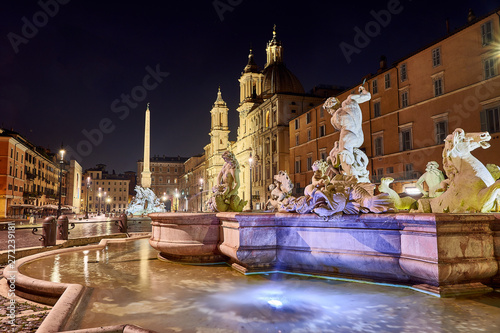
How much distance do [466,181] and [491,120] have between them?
19.8m

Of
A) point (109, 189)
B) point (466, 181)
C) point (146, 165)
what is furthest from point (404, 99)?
point (109, 189)

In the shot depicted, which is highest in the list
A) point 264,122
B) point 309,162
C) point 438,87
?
point 264,122

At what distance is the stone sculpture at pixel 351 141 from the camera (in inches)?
303

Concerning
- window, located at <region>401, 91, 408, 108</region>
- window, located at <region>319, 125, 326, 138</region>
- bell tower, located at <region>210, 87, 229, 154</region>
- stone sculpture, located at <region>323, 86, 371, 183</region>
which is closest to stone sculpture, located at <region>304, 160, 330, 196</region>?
stone sculpture, located at <region>323, 86, 371, 183</region>

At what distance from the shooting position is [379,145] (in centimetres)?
3120

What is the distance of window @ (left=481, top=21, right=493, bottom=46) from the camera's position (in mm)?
21547

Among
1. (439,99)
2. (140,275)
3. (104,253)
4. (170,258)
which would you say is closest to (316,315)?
(140,275)

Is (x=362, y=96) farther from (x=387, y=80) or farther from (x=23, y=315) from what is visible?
(x=387, y=80)

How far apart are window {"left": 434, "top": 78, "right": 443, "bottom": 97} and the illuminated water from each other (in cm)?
2460

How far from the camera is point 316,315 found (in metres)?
3.61

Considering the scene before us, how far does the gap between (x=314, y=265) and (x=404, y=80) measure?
2699 centimetres

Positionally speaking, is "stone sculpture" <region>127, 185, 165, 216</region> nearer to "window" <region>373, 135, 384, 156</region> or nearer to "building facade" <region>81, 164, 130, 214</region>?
"window" <region>373, 135, 384, 156</region>

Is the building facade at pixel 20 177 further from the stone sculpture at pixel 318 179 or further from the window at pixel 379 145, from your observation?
the stone sculpture at pixel 318 179

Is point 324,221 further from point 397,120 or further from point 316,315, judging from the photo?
point 397,120
